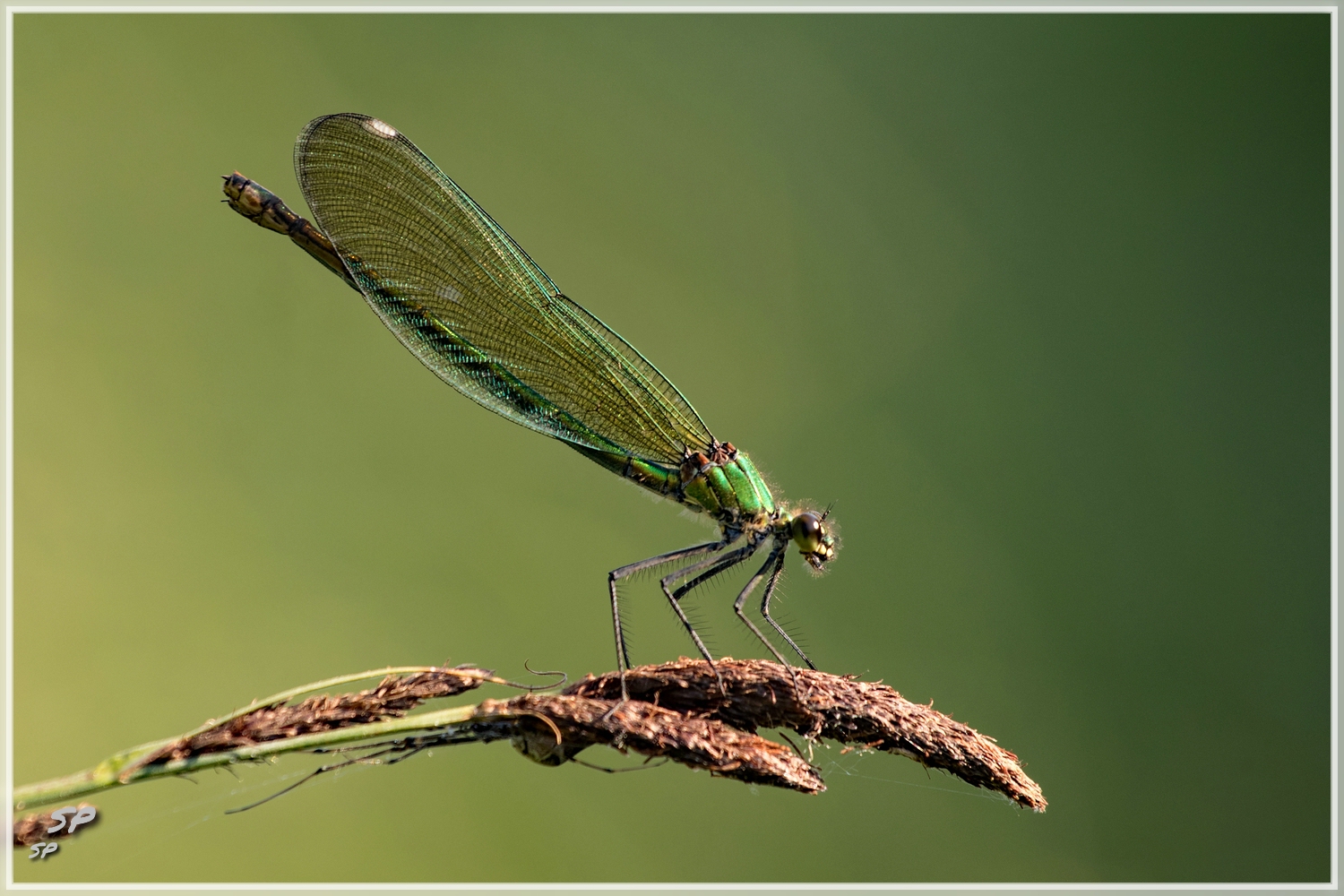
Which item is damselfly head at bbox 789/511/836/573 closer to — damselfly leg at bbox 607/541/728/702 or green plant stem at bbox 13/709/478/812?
damselfly leg at bbox 607/541/728/702

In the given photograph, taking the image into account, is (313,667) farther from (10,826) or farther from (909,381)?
(909,381)

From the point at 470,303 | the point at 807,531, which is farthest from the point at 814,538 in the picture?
the point at 470,303

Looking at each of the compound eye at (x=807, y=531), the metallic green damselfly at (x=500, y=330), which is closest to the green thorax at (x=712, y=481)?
the metallic green damselfly at (x=500, y=330)

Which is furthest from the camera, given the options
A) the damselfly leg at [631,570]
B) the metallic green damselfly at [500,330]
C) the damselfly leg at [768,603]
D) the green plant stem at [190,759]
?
the metallic green damselfly at [500,330]

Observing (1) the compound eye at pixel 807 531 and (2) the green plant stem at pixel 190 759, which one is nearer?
(2) the green plant stem at pixel 190 759

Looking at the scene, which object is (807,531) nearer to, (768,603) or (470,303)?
(768,603)

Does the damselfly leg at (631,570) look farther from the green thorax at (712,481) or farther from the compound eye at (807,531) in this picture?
the compound eye at (807,531)
